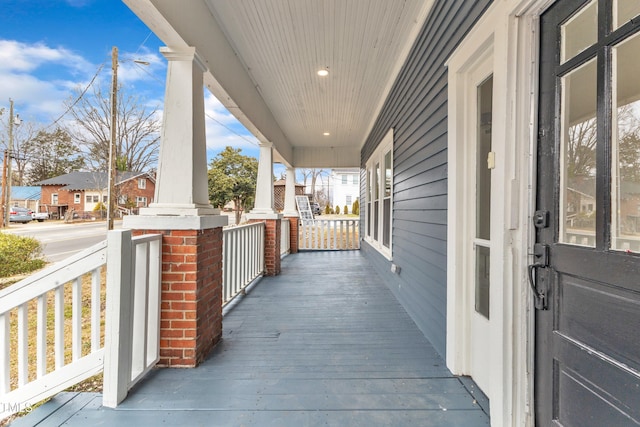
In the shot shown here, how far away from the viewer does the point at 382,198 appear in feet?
17.0

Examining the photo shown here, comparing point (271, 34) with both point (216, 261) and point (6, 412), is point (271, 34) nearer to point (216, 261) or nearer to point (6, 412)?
point (216, 261)

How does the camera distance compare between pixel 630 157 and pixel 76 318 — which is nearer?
pixel 630 157

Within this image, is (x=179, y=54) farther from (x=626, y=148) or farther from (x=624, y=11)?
(x=626, y=148)

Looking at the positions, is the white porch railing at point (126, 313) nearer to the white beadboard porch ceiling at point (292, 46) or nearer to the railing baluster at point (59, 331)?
the railing baluster at point (59, 331)

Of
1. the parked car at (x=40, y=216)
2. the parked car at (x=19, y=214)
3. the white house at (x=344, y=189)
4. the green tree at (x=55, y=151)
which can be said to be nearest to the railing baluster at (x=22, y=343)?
the green tree at (x=55, y=151)

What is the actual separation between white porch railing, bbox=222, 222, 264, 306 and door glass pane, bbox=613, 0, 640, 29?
2.99 m

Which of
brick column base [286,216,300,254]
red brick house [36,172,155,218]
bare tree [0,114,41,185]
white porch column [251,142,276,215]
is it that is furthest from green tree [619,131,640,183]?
red brick house [36,172,155,218]

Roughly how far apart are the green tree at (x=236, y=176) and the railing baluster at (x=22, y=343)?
14374 millimetres

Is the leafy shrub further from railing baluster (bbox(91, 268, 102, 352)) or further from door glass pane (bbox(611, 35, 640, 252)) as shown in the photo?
door glass pane (bbox(611, 35, 640, 252))

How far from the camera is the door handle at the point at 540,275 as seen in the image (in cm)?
127

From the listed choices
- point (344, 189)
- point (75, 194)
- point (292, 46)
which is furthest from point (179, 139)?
point (344, 189)

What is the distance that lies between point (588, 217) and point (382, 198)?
161 inches

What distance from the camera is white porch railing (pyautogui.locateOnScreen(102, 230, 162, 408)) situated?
5.56 feet

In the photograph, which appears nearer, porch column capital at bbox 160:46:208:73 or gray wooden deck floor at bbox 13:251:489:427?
gray wooden deck floor at bbox 13:251:489:427
